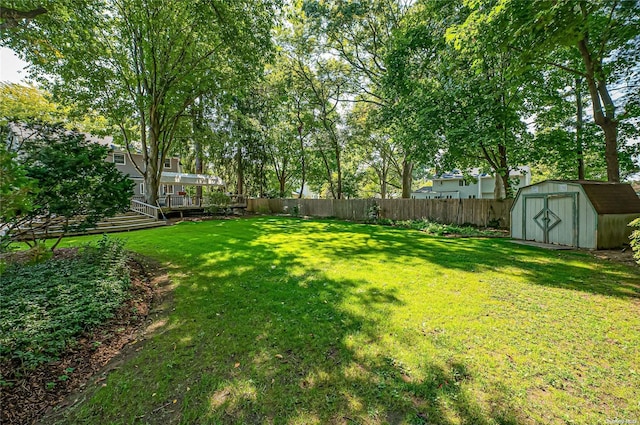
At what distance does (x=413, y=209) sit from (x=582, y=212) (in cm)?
806

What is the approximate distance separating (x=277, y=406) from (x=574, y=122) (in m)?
17.6

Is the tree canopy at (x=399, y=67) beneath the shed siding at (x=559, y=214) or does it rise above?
above

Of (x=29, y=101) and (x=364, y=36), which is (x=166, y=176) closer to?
(x=29, y=101)

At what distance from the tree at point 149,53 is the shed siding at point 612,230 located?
13.0m

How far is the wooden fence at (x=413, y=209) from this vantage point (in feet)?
42.3

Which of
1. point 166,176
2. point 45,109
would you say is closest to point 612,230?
point 166,176

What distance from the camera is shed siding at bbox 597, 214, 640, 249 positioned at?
7.36 m

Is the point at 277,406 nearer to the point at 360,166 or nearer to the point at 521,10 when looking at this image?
the point at 521,10

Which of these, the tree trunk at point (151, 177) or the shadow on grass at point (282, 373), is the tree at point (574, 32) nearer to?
the shadow on grass at point (282, 373)

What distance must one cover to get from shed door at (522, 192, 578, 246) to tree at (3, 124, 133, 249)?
474 inches

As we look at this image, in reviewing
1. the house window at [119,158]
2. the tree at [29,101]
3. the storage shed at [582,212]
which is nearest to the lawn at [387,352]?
the storage shed at [582,212]

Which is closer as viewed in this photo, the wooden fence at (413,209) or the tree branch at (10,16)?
the tree branch at (10,16)

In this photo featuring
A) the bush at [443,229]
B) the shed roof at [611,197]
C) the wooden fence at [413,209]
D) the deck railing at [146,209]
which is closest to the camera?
the shed roof at [611,197]

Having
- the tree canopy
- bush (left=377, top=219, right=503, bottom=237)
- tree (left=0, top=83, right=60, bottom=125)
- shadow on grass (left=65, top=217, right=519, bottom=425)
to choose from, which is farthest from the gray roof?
tree (left=0, top=83, right=60, bottom=125)
